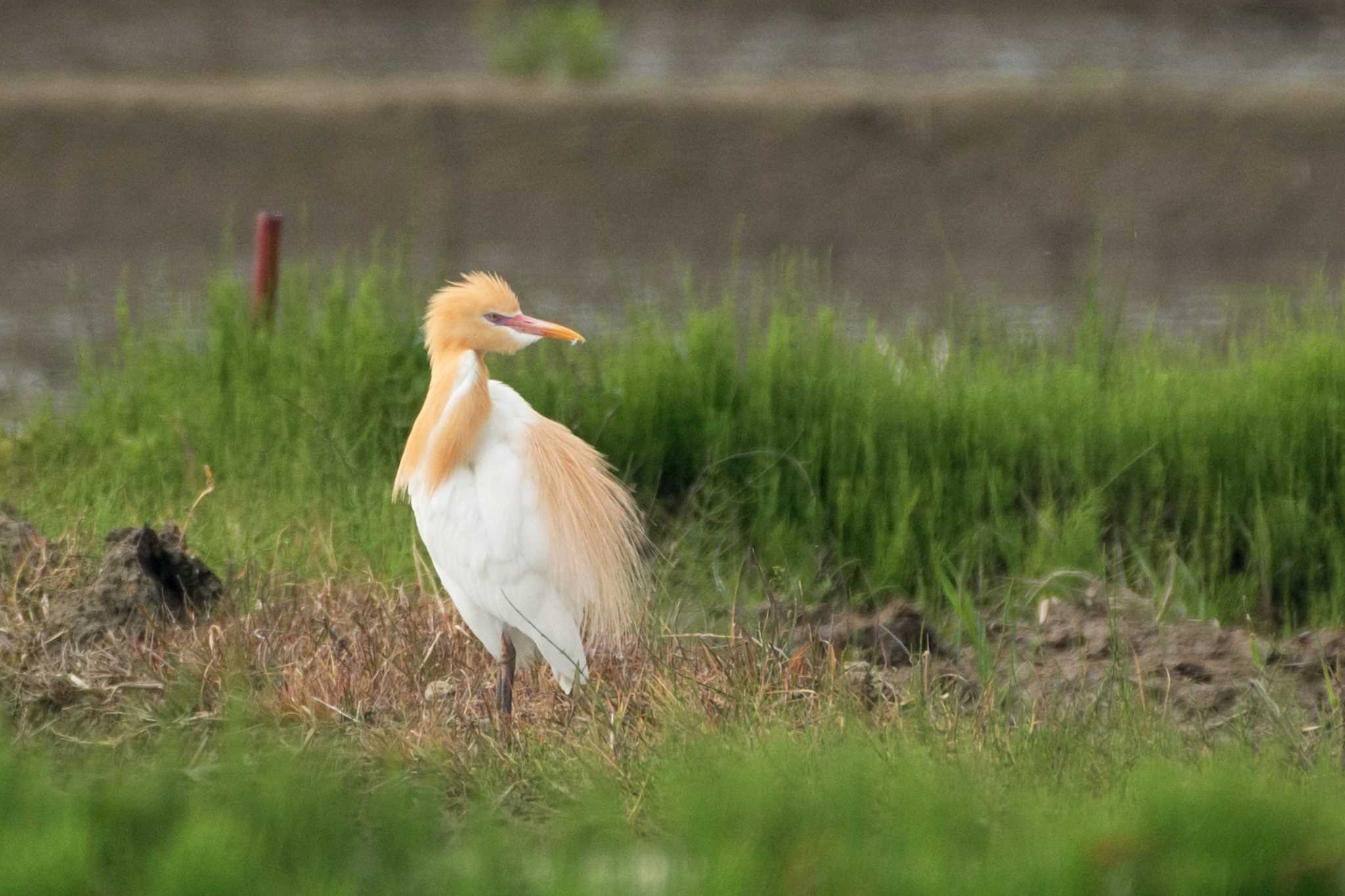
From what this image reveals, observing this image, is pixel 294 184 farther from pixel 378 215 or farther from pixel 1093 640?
pixel 1093 640

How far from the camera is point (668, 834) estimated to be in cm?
233

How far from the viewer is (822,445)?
14.1 ft

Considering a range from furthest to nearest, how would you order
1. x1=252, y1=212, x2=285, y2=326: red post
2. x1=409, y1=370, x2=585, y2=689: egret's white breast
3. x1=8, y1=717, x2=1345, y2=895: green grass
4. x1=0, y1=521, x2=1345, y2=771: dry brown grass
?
x1=252, y1=212, x2=285, y2=326: red post, x1=409, y1=370, x2=585, y2=689: egret's white breast, x1=0, y1=521, x2=1345, y2=771: dry brown grass, x1=8, y1=717, x2=1345, y2=895: green grass

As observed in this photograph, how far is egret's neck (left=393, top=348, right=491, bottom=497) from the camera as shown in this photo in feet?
9.58

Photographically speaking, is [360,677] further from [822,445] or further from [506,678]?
[822,445]

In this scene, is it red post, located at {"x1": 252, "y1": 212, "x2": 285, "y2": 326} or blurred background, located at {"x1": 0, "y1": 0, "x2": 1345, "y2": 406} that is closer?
red post, located at {"x1": 252, "y1": 212, "x2": 285, "y2": 326}

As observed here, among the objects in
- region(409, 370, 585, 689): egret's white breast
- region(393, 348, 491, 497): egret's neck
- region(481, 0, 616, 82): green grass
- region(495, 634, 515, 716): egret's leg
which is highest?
region(393, 348, 491, 497): egret's neck

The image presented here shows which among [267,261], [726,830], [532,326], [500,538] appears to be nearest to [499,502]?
[500,538]

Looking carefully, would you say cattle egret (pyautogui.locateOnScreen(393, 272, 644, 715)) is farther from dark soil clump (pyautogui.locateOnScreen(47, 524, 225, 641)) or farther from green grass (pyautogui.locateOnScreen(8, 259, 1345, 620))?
green grass (pyautogui.locateOnScreen(8, 259, 1345, 620))

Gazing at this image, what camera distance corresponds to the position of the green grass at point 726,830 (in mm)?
1980

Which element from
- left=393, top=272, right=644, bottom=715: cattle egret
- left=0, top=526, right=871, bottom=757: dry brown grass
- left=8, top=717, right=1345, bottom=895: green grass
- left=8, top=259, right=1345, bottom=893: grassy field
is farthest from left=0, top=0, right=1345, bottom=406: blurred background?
left=8, top=717, right=1345, bottom=895: green grass

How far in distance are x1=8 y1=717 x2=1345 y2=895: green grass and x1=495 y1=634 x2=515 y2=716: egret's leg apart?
501mm

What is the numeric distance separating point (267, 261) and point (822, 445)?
170 cm

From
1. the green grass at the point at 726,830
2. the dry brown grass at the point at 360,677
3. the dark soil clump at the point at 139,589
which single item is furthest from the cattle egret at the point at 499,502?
the dark soil clump at the point at 139,589
